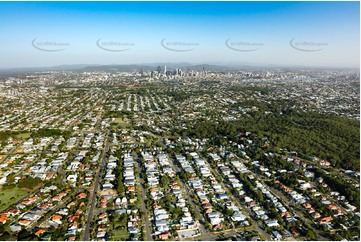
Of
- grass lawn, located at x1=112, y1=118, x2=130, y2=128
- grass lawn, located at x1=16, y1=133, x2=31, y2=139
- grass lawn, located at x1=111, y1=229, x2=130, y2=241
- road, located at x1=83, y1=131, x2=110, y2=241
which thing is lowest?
grass lawn, located at x1=111, y1=229, x2=130, y2=241

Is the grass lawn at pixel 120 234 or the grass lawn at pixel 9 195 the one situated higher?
Answer: the grass lawn at pixel 9 195

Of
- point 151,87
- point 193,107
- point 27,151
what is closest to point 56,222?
point 27,151

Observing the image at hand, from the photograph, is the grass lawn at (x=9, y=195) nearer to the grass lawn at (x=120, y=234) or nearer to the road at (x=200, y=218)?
the grass lawn at (x=120, y=234)

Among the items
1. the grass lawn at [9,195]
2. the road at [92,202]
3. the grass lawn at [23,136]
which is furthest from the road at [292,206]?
the grass lawn at [23,136]

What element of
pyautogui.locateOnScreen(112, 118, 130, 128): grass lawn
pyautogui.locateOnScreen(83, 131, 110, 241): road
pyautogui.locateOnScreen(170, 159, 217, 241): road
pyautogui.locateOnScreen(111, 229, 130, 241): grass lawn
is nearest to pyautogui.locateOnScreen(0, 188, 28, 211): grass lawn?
pyautogui.locateOnScreen(83, 131, 110, 241): road

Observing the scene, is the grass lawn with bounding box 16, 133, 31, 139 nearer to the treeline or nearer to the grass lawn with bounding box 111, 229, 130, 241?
the treeline

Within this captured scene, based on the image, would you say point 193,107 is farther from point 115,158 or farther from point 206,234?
point 206,234
